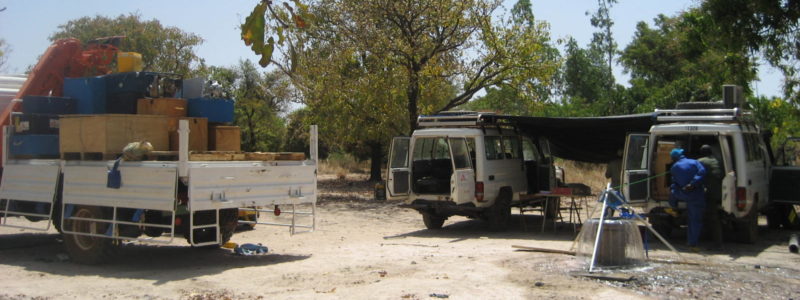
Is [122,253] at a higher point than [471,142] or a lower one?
lower

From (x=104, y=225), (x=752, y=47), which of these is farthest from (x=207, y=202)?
(x=752, y=47)

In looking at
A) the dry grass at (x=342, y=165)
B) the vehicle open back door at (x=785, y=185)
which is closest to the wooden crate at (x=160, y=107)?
the vehicle open back door at (x=785, y=185)

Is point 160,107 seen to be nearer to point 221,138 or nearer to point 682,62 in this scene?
point 221,138

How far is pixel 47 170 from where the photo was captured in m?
10.1

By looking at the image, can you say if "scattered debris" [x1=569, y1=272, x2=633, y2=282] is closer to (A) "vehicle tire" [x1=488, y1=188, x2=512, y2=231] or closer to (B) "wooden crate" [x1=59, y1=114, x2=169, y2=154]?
(A) "vehicle tire" [x1=488, y1=188, x2=512, y2=231]

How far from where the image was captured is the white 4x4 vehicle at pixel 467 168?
12906 millimetres

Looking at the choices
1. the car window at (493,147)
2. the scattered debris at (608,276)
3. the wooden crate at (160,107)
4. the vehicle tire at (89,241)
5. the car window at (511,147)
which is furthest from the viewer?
the car window at (511,147)

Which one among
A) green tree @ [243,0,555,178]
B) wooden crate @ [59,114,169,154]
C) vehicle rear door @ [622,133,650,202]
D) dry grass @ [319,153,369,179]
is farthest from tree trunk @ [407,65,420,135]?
dry grass @ [319,153,369,179]

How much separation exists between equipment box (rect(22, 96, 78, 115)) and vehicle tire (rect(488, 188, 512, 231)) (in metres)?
7.22

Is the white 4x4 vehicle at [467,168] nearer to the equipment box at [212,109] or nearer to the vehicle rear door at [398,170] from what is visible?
the vehicle rear door at [398,170]

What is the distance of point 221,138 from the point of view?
10555mm

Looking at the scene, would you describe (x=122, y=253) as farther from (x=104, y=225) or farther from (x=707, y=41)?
(x=707, y=41)

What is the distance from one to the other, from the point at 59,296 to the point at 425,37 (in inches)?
557

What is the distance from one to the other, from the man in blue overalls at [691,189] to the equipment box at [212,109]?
6.64 m
